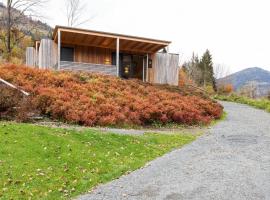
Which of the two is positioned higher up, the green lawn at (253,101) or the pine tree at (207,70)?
the pine tree at (207,70)

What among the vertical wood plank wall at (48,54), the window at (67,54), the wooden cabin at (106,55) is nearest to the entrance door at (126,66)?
the wooden cabin at (106,55)

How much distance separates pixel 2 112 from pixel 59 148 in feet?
14.6

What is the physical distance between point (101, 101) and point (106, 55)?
390 inches

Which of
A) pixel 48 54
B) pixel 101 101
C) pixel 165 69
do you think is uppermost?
pixel 48 54

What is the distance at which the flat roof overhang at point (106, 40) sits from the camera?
20278 mm

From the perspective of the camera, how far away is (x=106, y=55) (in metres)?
24.5

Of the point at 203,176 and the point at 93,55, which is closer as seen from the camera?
the point at 203,176

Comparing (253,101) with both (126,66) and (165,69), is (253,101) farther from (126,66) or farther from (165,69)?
(126,66)

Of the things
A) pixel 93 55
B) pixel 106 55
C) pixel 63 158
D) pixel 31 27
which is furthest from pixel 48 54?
pixel 31 27

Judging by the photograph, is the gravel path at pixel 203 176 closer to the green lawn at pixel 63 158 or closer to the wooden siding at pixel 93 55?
the green lawn at pixel 63 158

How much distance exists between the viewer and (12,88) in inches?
535

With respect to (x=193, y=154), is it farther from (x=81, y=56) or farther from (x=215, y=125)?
(x=81, y=56)

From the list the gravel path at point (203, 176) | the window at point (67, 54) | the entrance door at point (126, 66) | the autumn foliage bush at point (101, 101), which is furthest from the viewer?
the entrance door at point (126, 66)

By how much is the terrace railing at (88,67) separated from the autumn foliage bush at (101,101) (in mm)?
2804
